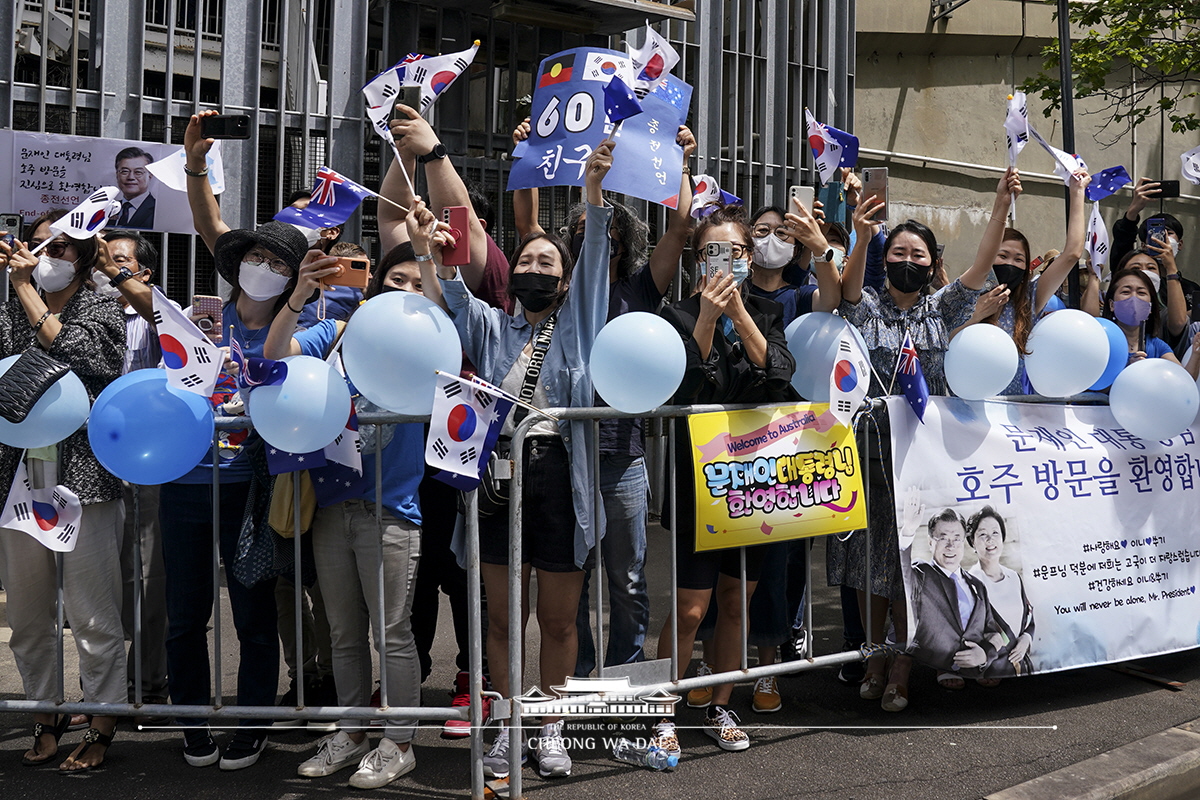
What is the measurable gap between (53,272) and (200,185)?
0.79 m

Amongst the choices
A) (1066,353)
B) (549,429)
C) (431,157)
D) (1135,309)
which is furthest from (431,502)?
(1135,309)

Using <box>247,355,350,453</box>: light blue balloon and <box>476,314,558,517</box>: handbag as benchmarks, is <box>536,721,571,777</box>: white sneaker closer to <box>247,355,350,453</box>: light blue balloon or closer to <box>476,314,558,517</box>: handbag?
<box>476,314,558,517</box>: handbag

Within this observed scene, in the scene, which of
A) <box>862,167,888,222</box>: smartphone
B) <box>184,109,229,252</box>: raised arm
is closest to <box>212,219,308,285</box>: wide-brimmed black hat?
<box>184,109,229,252</box>: raised arm

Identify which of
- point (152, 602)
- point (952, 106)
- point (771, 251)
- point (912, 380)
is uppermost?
point (952, 106)

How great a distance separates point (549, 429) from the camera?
4.11 meters

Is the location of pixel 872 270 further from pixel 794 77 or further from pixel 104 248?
pixel 794 77

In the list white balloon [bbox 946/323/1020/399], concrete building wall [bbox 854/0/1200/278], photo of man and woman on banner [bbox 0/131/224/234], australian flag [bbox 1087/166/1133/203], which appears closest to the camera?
white balloon [bbox 946/323/1020/399]

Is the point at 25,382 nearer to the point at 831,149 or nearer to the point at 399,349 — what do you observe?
the point at 399,349

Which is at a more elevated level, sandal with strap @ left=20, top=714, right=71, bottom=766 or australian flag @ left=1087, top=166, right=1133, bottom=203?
australian flag @ left=1087, top=166, right=1133, bottom=203

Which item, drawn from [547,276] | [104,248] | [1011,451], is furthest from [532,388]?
[1011,451]

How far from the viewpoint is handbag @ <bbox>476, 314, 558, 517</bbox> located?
406cm

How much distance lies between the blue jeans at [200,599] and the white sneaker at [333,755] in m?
0.31

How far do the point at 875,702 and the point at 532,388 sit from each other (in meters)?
2.33

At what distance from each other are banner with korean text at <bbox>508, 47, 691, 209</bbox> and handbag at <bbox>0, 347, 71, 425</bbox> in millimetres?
1916
